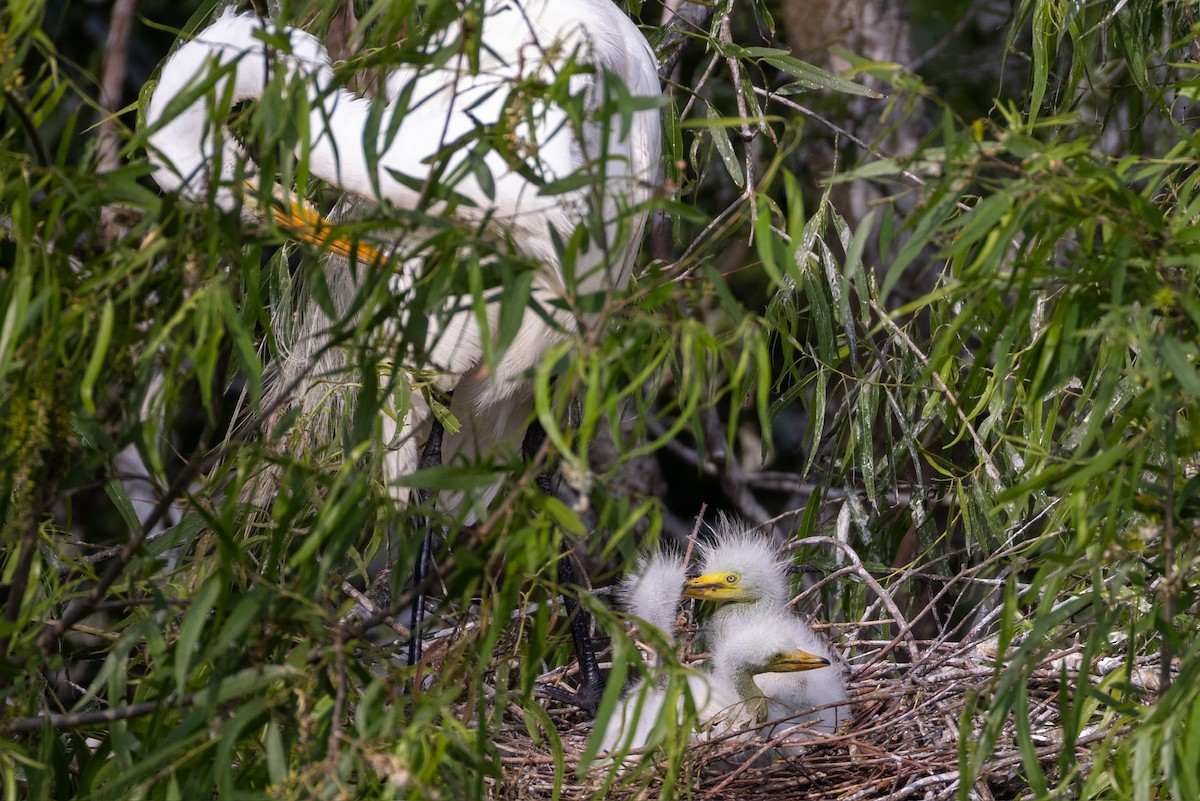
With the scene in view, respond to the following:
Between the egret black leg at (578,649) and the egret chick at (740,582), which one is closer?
the egret chick at (740,582)

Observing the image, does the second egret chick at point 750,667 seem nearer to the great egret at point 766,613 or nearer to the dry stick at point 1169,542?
the great egret at point 766,613

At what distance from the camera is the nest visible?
5.42 ft

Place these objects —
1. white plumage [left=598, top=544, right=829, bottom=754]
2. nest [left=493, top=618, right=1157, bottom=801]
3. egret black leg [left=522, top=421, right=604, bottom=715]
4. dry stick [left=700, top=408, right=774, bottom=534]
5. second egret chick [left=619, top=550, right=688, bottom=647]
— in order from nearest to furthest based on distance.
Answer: nest [left=493, top=618, right=1157, bottom=801]
white plumage [left=598, top=544, right=829, bottom=754]
second egret chick [left=619, top=550, right=688, bottom=647]
egret black leg [left=522, top=421, right=604, bottom=715]
dry stick [left=700, top=408, right=774, bottom=534]

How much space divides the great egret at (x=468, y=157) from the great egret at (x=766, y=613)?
43cm

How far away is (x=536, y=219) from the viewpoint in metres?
1.87

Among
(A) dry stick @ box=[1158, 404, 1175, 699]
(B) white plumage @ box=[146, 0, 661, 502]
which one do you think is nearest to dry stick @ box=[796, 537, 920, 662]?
(B) white plumage @ box=[146, 0, 661, 502]

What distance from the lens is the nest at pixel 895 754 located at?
5.42ft

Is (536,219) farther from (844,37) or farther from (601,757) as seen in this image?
(844,37)

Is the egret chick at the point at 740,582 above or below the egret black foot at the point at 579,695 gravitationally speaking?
above

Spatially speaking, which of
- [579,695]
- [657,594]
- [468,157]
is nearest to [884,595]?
[657,594]

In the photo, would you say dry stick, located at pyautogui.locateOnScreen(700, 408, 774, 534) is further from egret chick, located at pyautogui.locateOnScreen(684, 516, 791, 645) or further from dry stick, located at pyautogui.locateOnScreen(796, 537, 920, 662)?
dry stick, located at pyautogui.locateOnScreen(796, 537, 920, 662)

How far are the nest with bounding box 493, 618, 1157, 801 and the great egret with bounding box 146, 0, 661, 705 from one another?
0.47 m

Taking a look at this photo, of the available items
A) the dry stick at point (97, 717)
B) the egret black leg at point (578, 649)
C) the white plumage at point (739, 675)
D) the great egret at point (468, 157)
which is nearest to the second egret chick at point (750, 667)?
the white plumage at point (739, 675)

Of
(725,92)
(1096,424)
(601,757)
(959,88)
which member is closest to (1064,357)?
(1096,424)
